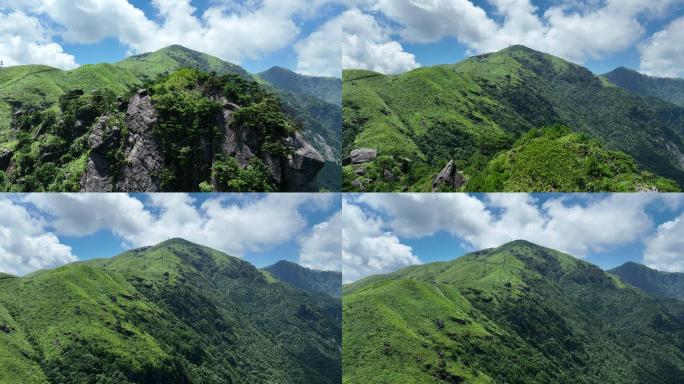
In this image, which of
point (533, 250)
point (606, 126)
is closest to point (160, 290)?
point (533, 250)

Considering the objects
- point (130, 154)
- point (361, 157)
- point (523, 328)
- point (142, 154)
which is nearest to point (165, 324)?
point (130, 154)

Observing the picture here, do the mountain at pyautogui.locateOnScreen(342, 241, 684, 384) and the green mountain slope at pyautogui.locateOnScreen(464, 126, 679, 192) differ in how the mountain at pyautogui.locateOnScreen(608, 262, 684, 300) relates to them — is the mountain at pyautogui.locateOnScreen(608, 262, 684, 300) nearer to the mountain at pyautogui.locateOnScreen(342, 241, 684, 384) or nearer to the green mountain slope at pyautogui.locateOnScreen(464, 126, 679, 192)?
the mountain at pyautogui.locateOnScreen(342, 241, 684, 384)

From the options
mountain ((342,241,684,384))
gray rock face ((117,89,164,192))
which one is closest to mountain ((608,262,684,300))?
mountain ((342,241,684,384))

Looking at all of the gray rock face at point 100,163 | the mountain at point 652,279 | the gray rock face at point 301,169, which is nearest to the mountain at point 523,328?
the mountain at point 652,279

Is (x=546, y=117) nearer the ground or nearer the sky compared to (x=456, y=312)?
nearer the sky

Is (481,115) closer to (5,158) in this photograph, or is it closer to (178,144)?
(5,158)

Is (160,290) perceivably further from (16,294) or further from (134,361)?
(16,294)
